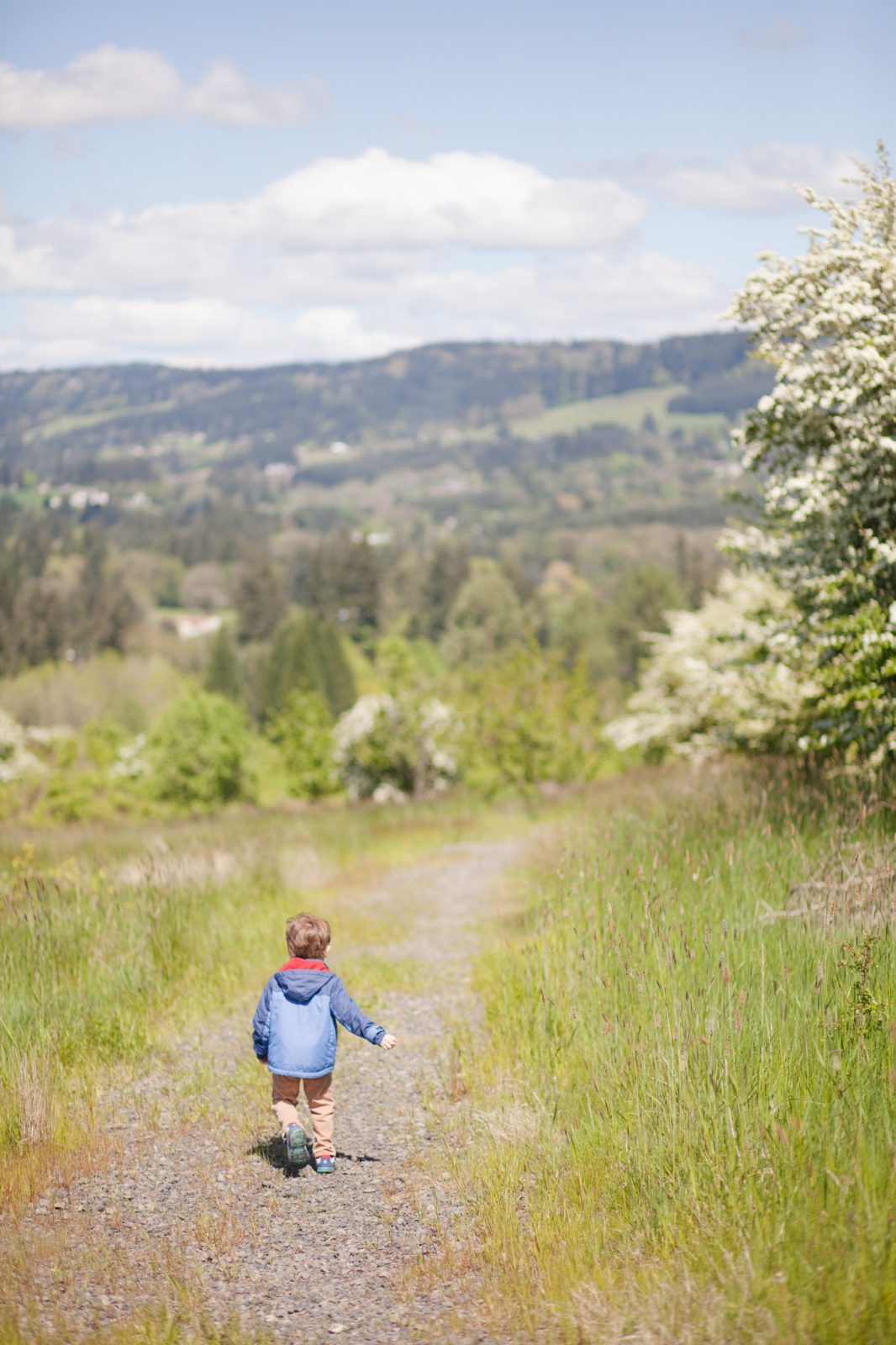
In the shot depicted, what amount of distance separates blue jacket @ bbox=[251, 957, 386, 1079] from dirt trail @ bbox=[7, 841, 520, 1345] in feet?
1.82

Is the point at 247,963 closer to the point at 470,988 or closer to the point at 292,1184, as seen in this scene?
the point at 470,988

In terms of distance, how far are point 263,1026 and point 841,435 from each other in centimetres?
837

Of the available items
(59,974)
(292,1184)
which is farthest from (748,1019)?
(59,974)

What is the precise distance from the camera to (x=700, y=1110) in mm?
4441

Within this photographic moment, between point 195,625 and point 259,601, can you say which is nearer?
point 259,601

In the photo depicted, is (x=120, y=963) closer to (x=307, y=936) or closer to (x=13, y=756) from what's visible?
(x=307, y=936)

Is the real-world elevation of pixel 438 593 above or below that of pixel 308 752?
above

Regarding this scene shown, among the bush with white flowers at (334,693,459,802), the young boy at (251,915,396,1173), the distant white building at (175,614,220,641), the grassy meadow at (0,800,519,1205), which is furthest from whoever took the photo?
the distant white building at (175,614,220,641)

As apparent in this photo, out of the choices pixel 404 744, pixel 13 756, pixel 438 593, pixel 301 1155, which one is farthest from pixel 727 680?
pixel 438 593

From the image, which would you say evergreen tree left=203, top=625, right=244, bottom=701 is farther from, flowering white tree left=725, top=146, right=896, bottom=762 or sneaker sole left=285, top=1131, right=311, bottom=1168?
sneaker sole left=285, top=1131, right=311, bottom=1168

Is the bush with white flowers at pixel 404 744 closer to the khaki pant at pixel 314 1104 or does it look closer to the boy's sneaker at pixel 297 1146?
the khaki pant at pixel 314 1104

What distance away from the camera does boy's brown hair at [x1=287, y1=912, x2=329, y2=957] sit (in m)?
5.72

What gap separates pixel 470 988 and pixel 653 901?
2947mm

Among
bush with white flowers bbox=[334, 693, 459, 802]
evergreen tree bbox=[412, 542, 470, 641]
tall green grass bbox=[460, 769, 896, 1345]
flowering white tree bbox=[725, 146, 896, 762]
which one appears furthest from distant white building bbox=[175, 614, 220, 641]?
tall green grass bbox=[460, 769, 896, 1345]
